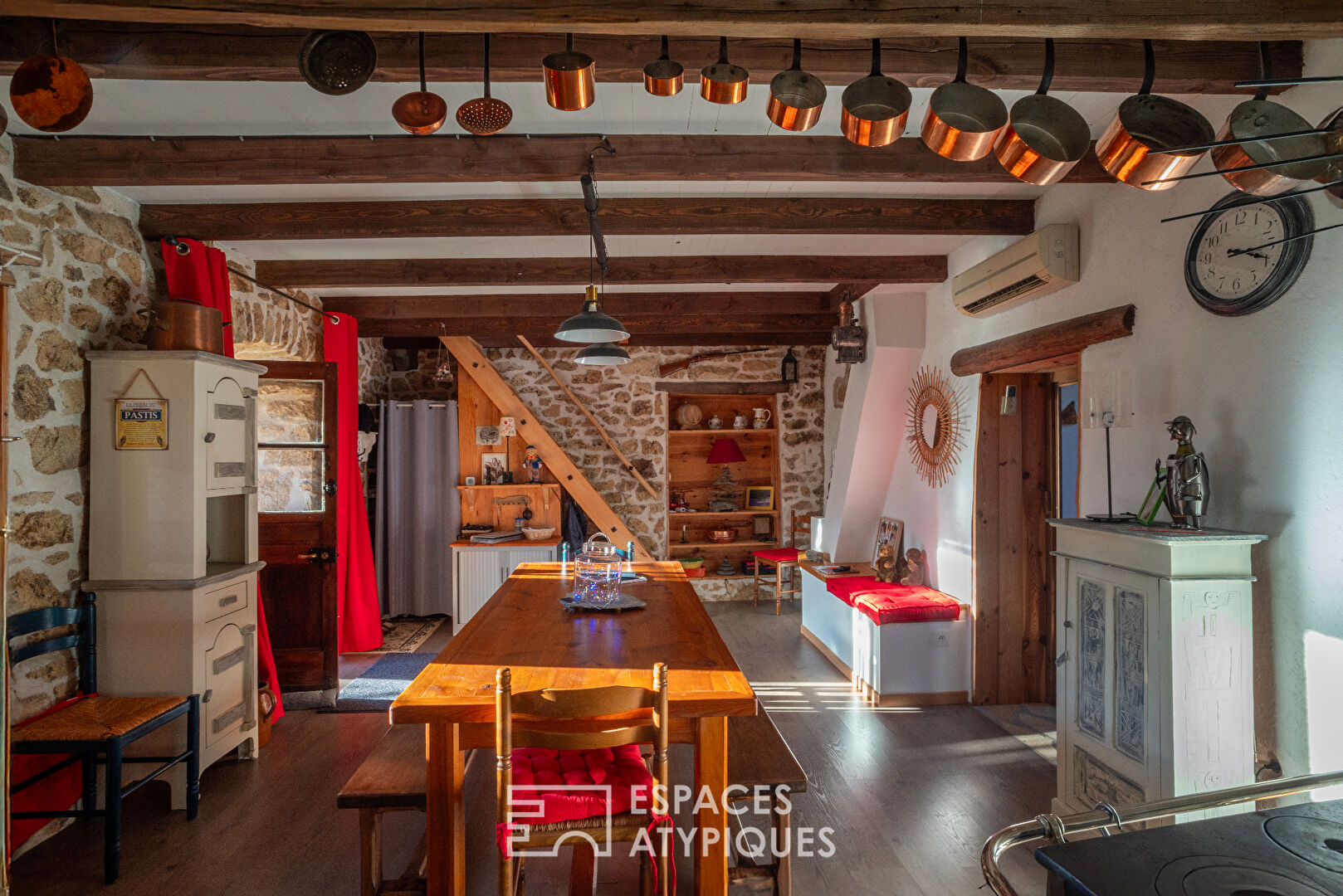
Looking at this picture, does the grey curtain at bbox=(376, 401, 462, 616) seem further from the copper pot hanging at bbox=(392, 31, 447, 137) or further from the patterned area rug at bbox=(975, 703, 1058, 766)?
the copper pot hanging at bbox=(392, 31, 447, 137)

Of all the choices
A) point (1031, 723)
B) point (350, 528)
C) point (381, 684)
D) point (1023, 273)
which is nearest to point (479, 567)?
point (350, 528)

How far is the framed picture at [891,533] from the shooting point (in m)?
5.41

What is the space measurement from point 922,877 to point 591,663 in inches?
54.8

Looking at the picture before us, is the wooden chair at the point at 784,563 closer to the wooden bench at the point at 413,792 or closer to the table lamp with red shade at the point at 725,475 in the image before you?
the table lamp with red shade at the point at 725,475

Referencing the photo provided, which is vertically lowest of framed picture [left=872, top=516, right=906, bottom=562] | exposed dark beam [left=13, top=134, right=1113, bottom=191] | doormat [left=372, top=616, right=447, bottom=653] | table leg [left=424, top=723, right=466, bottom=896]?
doormat [left=372, top=616, right=447, bottom=653]

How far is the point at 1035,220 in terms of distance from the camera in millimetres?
3730

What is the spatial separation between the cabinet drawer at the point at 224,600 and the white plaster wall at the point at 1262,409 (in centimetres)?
388

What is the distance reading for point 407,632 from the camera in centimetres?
627

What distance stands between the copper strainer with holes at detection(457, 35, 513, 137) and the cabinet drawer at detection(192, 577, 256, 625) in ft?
7.91

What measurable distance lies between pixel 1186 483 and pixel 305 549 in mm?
4352

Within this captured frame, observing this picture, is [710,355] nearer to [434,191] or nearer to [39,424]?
[434,191]

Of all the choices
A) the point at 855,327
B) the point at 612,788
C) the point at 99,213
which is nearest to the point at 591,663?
the point at 612,788

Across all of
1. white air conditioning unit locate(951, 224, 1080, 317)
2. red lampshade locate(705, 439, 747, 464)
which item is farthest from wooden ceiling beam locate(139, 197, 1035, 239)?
red lampshade locate(705, 439, 747, 464)

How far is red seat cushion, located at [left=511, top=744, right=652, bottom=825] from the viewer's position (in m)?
1.98
